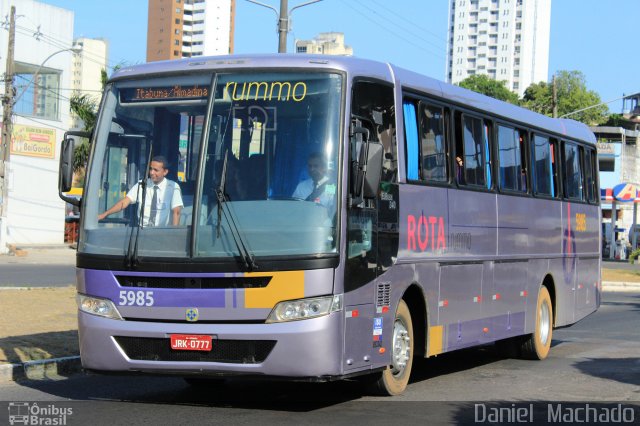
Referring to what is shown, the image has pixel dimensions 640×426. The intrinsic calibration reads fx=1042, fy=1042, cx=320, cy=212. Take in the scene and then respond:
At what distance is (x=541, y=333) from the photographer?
1502 cm

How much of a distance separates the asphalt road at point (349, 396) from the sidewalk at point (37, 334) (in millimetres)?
276

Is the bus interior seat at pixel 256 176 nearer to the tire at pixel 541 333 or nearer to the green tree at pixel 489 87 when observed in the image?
the tire at pixel 541 333

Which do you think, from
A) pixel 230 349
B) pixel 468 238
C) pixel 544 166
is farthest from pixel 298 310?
pixel 544 166

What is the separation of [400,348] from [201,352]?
7.92 feet

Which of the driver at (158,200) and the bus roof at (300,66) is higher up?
the bus roof at (300,66)

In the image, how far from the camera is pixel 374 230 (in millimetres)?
9539

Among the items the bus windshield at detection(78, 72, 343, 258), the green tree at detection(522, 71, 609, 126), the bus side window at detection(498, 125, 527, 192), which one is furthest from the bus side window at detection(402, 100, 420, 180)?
the green tree at detection(522, 71, 609, 126)

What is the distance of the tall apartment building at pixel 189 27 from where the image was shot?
623 ft

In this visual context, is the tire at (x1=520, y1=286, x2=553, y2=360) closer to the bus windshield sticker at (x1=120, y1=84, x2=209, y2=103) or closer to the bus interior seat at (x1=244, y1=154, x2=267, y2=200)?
the bus interior seat at (x1=244, y1=154, x2=267, y2=200)

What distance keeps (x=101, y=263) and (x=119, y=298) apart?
1.23 feet

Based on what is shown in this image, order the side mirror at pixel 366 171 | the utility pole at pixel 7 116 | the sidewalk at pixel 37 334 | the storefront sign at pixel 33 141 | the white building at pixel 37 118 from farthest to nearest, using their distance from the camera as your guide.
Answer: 1. the storefront sign at pixel 33 141
2. the white building at pixel 37 118
3. the utility pole at pixel 7 116
4. the sidewalk at pixel 37 334
5. the side mirror at pixel 366 171

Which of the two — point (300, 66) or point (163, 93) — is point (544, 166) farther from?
point (163, 93)

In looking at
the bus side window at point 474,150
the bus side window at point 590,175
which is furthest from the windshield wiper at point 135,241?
the bus side window at point 590,175

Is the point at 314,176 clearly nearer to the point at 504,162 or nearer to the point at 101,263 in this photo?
the point at 101,263
